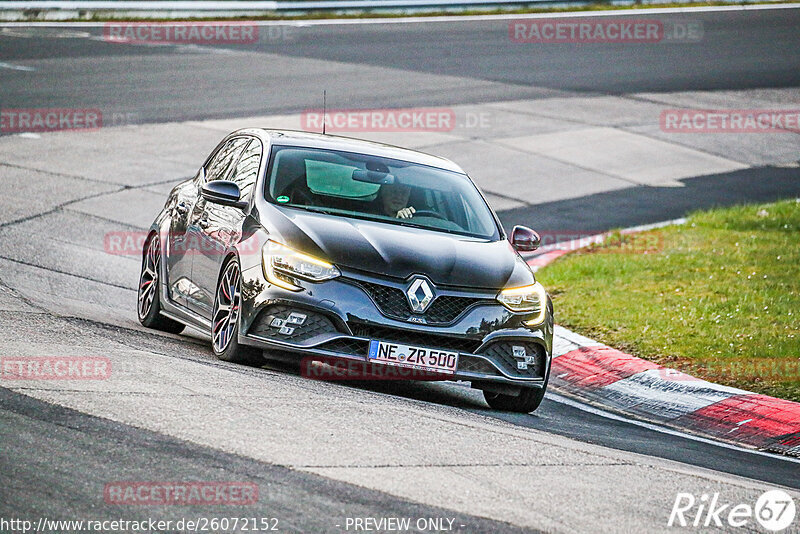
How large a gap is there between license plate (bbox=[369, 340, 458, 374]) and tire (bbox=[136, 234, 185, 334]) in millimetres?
2813

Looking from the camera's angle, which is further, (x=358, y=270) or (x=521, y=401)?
(x=521, y=401)

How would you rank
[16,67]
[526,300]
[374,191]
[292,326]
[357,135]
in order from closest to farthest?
[292,326]
[526,300]
[374,191]
[357,135]
[16,67]

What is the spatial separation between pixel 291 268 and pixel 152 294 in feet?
8.31

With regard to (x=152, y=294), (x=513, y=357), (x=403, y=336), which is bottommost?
(x=152, y=294)

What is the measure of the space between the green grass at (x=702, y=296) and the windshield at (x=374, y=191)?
2.17 metres

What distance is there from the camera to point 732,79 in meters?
28.8

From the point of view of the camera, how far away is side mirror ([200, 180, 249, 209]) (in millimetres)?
9133

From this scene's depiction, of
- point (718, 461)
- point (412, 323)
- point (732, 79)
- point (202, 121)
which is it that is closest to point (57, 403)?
point (412, 323)

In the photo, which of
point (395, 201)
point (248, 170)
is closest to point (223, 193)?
point (248, 170)

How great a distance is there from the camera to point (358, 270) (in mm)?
8250

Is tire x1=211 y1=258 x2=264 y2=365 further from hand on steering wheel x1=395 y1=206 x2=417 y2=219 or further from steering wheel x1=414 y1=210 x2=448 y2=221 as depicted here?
steering wheel x1=414 y1=210 x2=448 y2=221

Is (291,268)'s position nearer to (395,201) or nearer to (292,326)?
(292,326)

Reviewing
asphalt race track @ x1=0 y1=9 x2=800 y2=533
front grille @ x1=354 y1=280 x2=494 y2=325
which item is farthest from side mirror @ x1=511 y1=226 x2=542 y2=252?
front grille @ x1=354 y1=280 x2=494 y2=325

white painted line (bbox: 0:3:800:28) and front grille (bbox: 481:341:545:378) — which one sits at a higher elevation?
front grille (bbox: 481:341:545:378)
